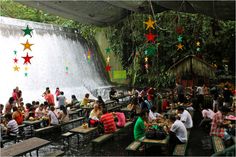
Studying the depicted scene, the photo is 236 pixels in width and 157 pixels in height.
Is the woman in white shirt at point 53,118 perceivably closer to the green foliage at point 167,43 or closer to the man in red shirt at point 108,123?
the man in red shirt at point 108,123

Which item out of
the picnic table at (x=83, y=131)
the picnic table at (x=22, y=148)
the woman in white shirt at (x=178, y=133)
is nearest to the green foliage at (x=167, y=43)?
the picnic table at (x=83, y=131)

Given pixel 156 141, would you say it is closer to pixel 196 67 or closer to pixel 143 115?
pixel 143 115

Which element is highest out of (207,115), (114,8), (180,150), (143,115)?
(114,8)

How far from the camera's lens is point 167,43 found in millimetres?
19594

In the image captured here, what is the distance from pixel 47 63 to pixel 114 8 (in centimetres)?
1076

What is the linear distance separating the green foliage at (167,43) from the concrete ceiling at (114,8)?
517 cm

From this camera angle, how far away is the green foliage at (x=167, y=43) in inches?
653

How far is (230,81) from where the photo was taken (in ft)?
59.4

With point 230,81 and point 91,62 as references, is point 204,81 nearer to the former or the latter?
point 230,81

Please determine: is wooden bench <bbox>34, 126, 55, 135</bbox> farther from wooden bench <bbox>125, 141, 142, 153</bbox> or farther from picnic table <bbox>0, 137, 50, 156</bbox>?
wooden bench <bbox>125, 141, 142, 153</bbox>

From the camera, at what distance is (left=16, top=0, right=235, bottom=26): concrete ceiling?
22.9 feet

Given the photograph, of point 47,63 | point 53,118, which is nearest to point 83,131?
point 53,118

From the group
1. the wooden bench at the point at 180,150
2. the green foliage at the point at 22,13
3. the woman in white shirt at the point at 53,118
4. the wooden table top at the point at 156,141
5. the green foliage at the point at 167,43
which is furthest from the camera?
the green foliage at the point at 22,13

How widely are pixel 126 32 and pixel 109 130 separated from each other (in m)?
14.1
